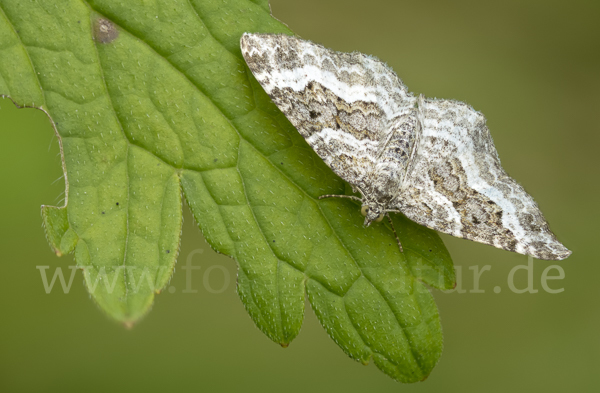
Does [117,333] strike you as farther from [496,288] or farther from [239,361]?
[496,288]

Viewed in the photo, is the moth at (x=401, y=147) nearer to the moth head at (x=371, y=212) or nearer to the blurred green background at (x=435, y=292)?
the moth head at (x=371, y=212)

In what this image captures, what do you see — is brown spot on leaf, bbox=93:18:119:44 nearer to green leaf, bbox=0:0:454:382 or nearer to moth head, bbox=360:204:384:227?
green leaf, bbox=0:0:454:382

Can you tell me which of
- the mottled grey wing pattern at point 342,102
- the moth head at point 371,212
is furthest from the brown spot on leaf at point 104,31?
the moth head at point 371,212

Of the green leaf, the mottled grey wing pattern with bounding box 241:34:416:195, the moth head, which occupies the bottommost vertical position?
the green leaf

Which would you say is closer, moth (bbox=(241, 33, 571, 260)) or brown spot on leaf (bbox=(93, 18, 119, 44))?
brown spot on leaf (bbox=(93, 18, 119, 44))

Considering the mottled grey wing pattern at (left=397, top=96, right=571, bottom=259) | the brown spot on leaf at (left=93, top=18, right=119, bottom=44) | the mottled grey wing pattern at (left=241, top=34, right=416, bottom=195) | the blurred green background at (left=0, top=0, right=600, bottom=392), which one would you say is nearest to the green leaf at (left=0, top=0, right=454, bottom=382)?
the brown spot on leaf at (left=93, top=18, right=119, bottom=44)

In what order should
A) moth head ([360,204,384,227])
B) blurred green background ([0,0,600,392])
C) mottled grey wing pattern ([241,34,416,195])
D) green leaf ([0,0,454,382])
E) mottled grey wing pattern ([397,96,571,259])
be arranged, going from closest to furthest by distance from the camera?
green leaf ([0,0,454,382]), mottled grey wing pattern ([241,34,416,195]), moth head ([360,204,384,227]), mottled grey wing pattern ([397,96,571,259]), blurred green background ([0,0,600,392])

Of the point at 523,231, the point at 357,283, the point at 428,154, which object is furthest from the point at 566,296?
the point at 357,283

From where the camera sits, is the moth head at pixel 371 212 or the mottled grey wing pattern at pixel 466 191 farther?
the mottled grey wing pattern at pixel 466 191
